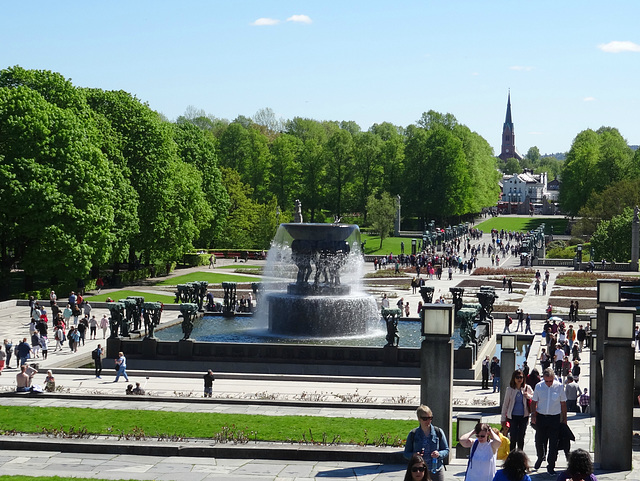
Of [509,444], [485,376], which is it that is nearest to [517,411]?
[509,444]

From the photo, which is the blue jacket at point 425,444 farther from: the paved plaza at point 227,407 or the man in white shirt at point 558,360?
the man in white shirt at point 558,360

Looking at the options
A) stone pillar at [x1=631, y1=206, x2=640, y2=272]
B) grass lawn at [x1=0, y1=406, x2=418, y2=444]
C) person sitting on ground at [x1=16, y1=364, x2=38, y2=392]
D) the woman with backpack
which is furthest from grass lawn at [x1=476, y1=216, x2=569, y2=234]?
the woman with backpack

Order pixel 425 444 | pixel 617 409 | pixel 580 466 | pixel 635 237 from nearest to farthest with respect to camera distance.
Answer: pixel 580 466 < pixel 425 444 < pixel 617 409 < pixel 635 237

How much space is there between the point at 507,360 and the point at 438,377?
19.9 ft

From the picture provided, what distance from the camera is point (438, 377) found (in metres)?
14.6

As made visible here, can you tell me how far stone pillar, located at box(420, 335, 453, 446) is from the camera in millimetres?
14586

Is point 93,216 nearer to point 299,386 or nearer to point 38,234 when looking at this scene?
point 38,234

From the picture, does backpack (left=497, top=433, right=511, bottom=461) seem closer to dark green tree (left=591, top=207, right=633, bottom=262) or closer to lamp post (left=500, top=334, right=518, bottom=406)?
lamp post (left=500, top=334, right=518, bottom=406)

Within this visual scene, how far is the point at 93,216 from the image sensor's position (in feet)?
157

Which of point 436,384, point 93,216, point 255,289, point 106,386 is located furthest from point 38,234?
point 436,384

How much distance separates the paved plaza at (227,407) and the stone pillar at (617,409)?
1.07 ft

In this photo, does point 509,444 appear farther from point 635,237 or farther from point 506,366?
point 635,237

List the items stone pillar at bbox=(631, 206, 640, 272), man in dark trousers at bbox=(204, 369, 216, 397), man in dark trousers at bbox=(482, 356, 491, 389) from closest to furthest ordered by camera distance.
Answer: man in dark trousers at bbox=(204, 369, 216, 397)
man in dark trousers at bbox=(482, 356, 491, 389)
stone pillar at bbox=(631, 206, 640, 272)

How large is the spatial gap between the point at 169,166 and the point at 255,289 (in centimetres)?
2143
